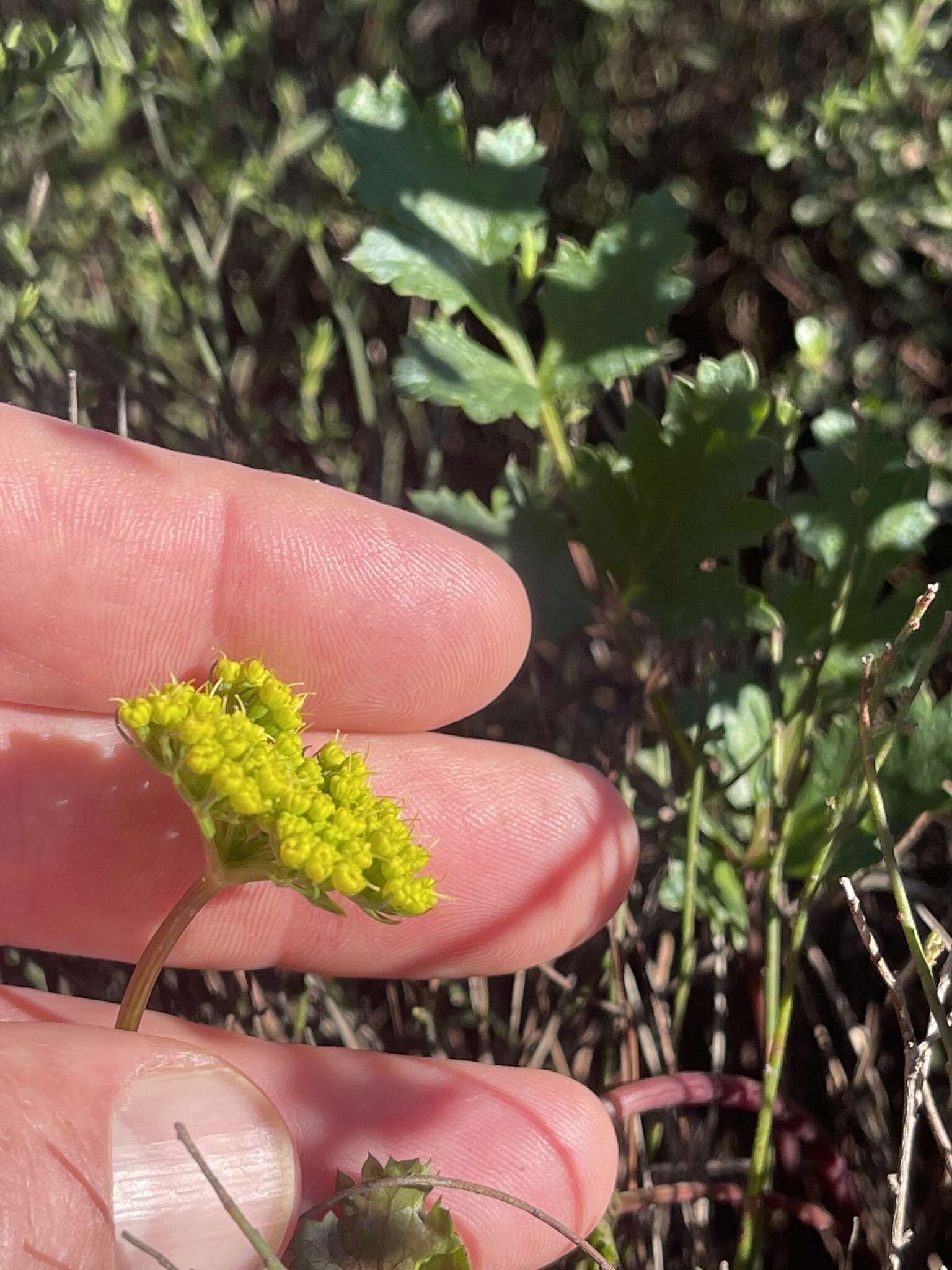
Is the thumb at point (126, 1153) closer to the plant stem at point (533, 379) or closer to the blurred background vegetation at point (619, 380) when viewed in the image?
the blurred background vegetation at point (619, 380)

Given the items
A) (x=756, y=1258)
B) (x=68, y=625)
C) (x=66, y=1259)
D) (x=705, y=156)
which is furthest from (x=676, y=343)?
(x=66, y=1259)

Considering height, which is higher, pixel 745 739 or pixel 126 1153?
pixel 745 739

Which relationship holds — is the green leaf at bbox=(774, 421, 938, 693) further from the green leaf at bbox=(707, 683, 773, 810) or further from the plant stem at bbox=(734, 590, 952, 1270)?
the plant stem at bbox=(734, 590, 952, 1270)

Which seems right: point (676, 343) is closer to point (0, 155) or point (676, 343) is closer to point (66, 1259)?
point (0, 155)

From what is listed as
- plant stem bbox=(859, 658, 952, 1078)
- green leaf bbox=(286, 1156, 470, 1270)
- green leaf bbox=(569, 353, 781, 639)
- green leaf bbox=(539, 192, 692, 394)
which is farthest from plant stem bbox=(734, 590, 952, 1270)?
green leaf bbox=(539, 192, 692, 394)

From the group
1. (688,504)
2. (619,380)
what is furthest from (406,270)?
(619,380)

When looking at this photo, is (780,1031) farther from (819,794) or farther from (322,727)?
(322,727)
